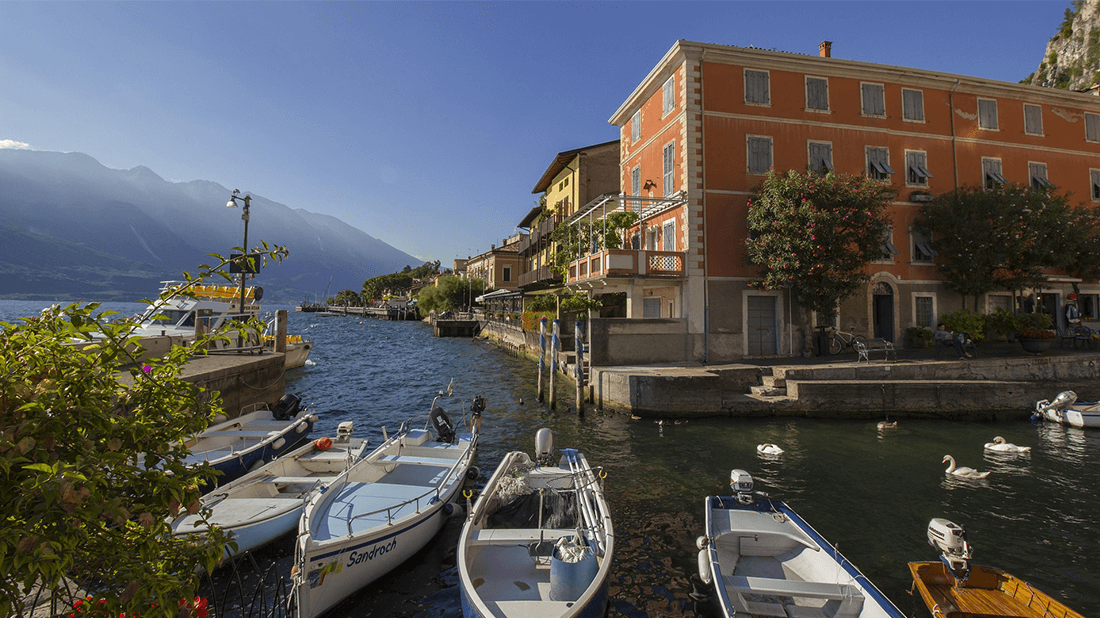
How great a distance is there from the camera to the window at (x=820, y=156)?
21.2m

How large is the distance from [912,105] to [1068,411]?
47.5ft

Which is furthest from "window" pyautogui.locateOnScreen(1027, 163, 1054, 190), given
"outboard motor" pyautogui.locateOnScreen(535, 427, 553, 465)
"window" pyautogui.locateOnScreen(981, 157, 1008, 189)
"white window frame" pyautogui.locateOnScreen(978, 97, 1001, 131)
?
"outboard motor" pyautogui.locateOnScreen(535, 427, 553, 465)

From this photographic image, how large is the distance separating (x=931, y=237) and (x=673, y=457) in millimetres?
18988

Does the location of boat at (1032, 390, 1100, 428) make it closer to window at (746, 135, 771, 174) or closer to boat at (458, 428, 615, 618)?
window at (746, 135, 771, 174)

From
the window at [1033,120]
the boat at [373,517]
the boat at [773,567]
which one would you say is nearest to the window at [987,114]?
the window at [1033,120]

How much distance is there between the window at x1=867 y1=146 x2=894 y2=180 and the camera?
21.9 m

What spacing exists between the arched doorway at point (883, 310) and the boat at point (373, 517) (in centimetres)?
2024

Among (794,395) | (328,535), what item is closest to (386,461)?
(328,535)

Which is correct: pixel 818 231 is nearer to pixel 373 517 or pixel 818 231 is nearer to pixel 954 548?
pixel 954 548

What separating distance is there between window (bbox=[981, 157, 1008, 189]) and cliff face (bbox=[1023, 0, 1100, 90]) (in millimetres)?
31889

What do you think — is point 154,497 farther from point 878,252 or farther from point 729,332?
point 878,252

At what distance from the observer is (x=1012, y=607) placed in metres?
5.82

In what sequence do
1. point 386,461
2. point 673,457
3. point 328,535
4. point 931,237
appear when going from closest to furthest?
point 328,535
point 386,461
point 673,457
point 931,237

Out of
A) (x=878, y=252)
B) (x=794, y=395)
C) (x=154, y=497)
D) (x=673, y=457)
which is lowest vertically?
(x=673, y=457)
